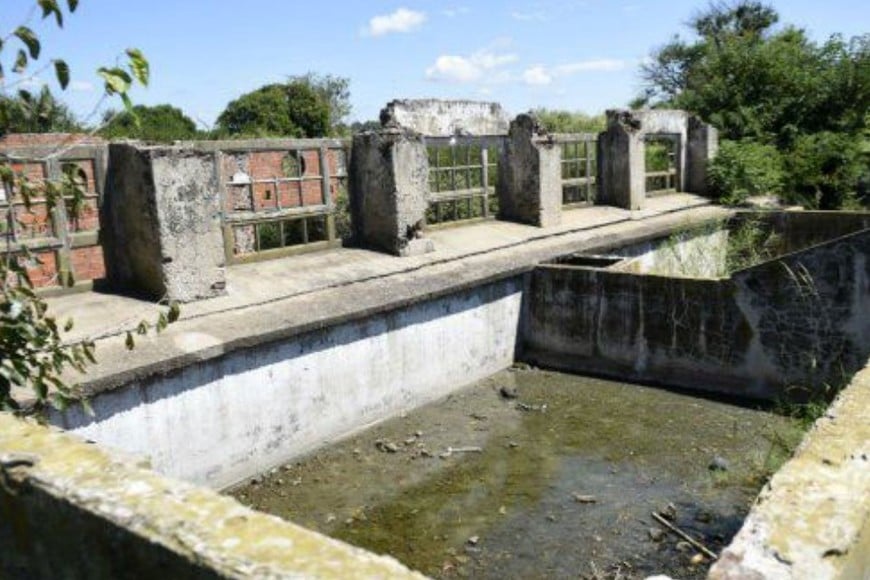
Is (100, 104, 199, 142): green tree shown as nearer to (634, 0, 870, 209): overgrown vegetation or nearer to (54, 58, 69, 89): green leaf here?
(634, 0, 870, 209): overgrown vegetation

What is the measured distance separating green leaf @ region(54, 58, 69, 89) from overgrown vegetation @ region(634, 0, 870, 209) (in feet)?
43.5

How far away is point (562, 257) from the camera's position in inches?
377

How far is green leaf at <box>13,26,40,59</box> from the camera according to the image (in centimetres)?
300

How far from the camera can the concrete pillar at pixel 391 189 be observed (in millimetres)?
8664

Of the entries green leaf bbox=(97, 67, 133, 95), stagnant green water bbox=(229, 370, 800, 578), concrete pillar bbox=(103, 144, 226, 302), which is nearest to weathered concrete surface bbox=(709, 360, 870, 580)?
stagnant green water bbox=(229, 370, 800, 578)

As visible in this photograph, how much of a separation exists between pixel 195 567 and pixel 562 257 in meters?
8.16

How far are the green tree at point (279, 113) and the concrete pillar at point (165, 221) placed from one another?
16012mm

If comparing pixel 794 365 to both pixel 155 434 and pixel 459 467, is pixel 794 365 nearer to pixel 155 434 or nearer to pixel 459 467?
pixel 459 467

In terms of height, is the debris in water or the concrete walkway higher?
the concrete walkway

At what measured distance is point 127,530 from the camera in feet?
6.27

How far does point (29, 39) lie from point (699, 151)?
13905 millimetres

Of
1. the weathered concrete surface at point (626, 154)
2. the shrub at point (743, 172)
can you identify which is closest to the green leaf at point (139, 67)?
the weathered concrete surface at point (626, 154)

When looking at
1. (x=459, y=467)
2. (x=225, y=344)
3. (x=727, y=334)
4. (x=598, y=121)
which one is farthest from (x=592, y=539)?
(x=598, y=121)

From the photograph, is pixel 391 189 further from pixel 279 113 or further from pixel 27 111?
pixel 279 113
